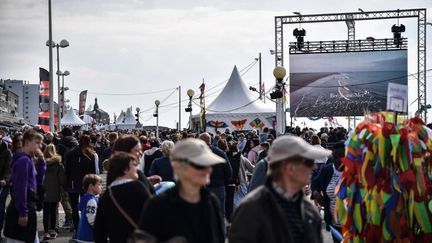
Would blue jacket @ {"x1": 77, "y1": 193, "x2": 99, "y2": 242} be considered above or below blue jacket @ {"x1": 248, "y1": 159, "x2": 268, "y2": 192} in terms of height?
below

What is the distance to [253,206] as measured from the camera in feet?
13.1

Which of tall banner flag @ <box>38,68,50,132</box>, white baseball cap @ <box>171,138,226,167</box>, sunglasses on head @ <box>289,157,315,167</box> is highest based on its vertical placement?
tall banner flag @ <box>38,68,50,132</box>

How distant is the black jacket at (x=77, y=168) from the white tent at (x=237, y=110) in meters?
26.8

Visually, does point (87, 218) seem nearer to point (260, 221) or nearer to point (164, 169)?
point (164, 169)

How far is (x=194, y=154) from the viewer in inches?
163

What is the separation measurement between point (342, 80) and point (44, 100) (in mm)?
19351

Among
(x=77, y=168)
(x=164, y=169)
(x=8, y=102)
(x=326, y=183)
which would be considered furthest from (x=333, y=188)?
(x=8, y=102)

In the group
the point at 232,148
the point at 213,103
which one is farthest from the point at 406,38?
the point at 232,148

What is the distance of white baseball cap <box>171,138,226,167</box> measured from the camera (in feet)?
13.4

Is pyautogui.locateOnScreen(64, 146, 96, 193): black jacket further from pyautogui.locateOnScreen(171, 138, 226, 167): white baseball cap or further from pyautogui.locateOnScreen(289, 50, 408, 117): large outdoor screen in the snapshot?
pyautogui.locateOnScreen(289, 50, 408, 117): large outdoor screen

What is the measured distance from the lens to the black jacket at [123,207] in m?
5.38

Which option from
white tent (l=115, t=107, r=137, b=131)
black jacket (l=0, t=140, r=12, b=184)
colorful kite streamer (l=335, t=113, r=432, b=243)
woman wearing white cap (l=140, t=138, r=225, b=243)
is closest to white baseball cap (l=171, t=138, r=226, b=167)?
woman wearing white cap (l=140, t=138, r=225, b=243)

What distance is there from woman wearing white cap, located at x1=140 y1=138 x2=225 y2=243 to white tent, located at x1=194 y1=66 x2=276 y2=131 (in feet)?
111

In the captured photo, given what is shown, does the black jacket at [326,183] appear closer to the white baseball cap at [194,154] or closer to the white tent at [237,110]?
the white baseball cap at [194,154]
